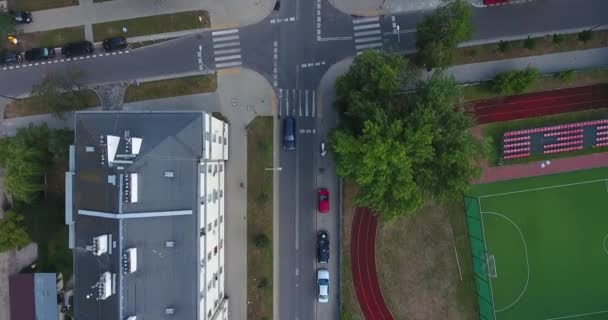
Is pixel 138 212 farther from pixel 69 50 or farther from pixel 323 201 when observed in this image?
pixel 69 50

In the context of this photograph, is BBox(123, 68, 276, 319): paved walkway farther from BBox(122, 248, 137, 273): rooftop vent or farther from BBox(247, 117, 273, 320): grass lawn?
BBox(122, 248, 137, 273): rooftop vent

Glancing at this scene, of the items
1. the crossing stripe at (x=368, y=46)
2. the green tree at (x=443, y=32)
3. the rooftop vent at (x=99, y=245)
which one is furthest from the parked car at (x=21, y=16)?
the green tree at (x=443, y=32)

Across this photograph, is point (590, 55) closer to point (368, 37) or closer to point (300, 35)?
point (368, 37)

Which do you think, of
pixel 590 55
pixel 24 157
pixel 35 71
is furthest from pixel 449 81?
pixel 35 71

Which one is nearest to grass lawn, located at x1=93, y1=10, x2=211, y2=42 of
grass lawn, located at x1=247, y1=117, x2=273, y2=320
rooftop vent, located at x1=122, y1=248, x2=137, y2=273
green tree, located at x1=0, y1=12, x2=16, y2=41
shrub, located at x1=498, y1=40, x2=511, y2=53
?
green tree, located at x1=0, y1=12, x2=16, y2=41

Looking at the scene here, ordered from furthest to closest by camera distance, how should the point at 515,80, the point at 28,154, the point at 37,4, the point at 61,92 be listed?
1. the point at 37,4
2. the point at 61,92
3. the point at 515,80
4. the point at 28,154

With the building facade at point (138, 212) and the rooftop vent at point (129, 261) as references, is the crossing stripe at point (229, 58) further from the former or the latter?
the rooftop vent at point (129, 261)

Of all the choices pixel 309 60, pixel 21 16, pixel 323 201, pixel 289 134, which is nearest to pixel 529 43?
pixel 309 60
